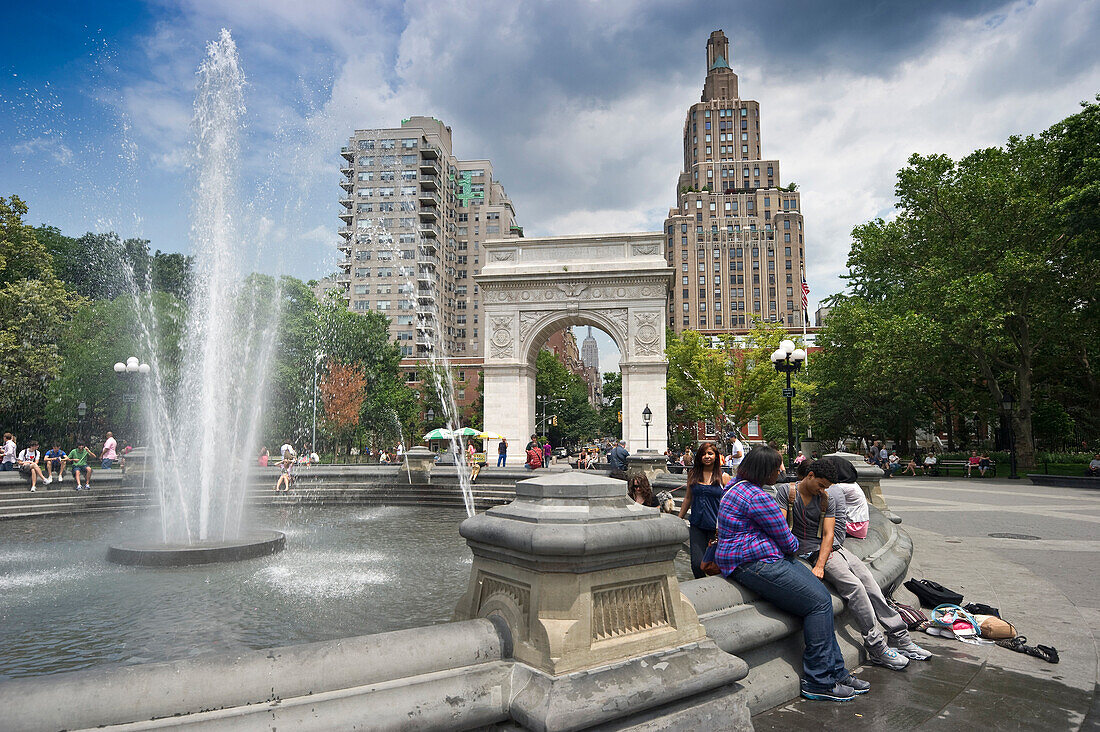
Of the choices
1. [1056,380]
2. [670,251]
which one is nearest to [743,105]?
[670,251]

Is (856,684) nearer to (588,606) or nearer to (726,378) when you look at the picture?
(588,606)

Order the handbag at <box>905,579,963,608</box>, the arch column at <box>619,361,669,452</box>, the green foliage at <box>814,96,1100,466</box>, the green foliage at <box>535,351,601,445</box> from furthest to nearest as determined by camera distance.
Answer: the green foliage at <box>535,351,601,445</box>, the arch column at <box>619,361,669,452</box>, the green foliage at <box>814,96,1100,466</box>, the handbag at <box>905,579,963,608</box>

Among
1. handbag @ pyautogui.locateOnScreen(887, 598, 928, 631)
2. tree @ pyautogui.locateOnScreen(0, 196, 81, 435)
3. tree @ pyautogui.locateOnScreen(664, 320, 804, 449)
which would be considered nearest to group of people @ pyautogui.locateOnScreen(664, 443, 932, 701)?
handbag @ pyautogui.locateOnScreen(887, 598, 928, 631)

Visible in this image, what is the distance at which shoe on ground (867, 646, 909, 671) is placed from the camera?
4.45m

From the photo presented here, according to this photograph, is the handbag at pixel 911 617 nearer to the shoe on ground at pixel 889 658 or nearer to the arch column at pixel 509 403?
the shoe on ground at pixel 889 658

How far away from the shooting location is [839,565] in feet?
15.3

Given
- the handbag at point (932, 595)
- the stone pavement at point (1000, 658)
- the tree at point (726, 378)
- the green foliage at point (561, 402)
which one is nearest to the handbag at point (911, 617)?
the stone pavement at point (1000, 658)

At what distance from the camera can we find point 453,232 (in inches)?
3465

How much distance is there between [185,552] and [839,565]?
25.3 ft

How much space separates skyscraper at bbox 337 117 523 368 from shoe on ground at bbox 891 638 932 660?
236ft

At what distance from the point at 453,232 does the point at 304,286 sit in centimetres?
4399

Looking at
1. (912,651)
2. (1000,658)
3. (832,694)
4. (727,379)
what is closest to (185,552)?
(832,694)

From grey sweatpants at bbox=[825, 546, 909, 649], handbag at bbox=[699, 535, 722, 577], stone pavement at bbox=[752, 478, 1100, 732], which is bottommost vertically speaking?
stone pavement at bbox=[752, 478, 1100, 732]

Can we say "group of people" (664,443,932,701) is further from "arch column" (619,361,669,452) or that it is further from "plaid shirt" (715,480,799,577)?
"arch column" (619,361,669,452)
